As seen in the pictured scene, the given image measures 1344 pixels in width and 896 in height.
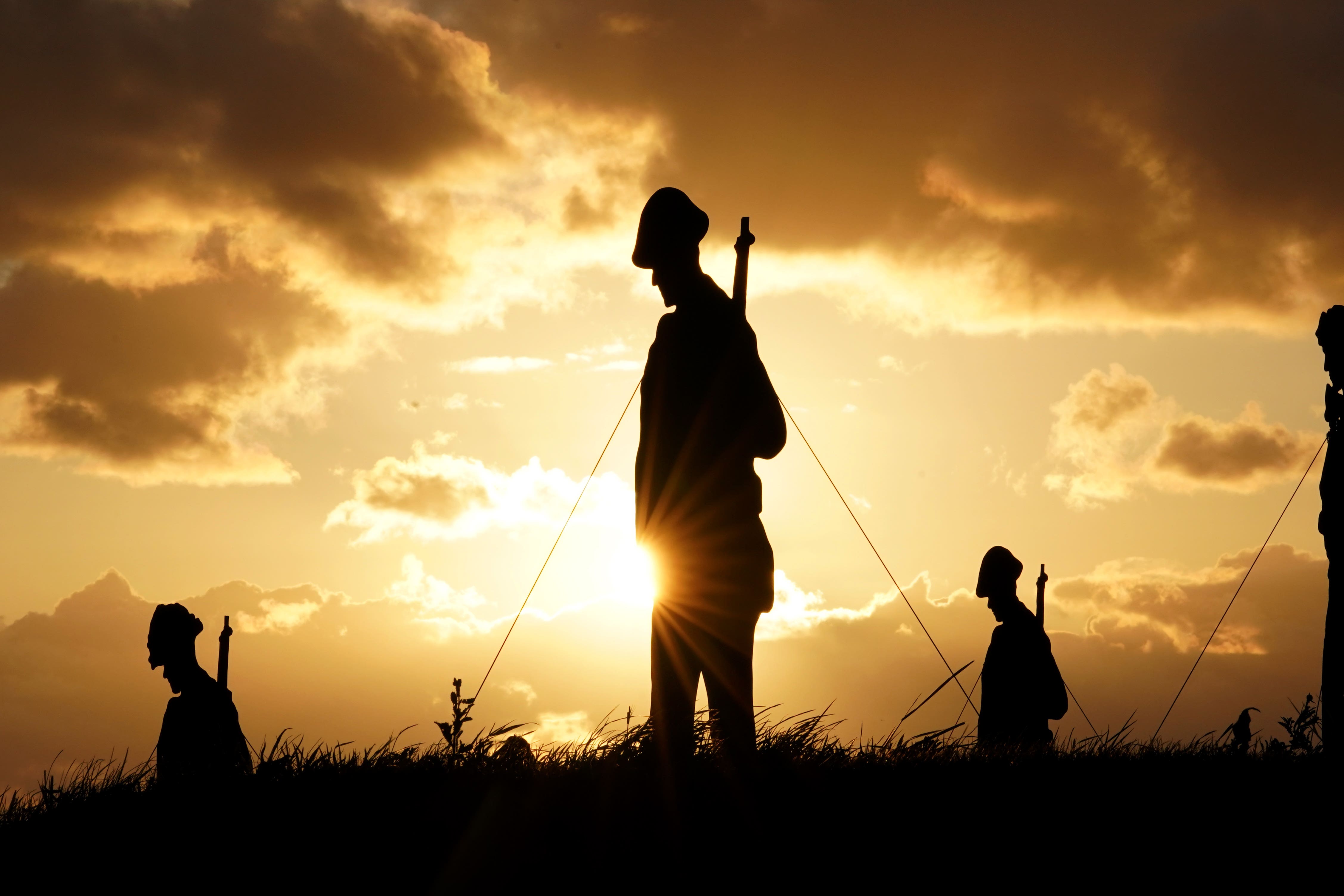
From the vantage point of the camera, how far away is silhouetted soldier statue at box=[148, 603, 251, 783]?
28.1ft

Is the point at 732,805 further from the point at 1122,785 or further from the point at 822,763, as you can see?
the point at 1122,785

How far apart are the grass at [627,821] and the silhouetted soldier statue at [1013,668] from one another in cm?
321

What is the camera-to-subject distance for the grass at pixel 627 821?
4.97 m

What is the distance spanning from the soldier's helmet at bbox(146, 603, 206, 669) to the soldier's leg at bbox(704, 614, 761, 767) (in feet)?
17.9

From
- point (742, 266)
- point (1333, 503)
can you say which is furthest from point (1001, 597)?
point (742, 266)

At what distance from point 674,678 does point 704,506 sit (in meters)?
0.86

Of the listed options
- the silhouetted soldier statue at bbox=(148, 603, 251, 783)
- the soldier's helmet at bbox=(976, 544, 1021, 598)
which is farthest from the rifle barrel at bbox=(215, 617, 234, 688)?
the soldier's helmet at bbox=(976, 544, 1021, 598)

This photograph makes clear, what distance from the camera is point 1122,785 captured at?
6344 mm

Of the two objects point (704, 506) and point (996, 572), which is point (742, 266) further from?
point (996, 572)

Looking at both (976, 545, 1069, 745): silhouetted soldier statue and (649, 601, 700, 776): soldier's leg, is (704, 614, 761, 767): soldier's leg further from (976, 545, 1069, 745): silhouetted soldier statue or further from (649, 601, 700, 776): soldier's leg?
(976, 545, 1069, 745): silhouetted soldier statue

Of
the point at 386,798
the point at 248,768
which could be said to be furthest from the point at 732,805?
the point at 248,768

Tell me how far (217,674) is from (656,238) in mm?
8924

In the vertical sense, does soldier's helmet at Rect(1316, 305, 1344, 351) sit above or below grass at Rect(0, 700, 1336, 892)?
above

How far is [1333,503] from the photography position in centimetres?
834
